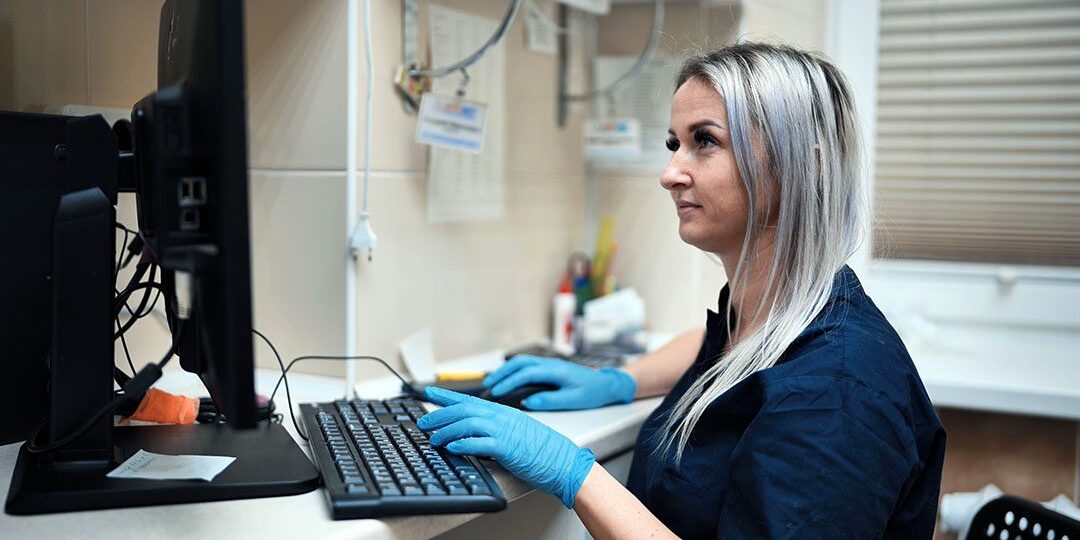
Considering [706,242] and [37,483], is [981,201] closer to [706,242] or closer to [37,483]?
[706,242]

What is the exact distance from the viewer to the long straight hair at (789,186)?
1144 mm

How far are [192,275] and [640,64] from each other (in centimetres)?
135

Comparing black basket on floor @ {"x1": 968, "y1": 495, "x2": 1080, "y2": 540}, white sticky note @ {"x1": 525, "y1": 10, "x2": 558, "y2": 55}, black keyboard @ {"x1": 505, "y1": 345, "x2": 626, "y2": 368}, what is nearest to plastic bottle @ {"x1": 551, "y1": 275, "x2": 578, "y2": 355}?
black keyboard @ {"x1": 505, "y1": 345, "x2": 626, "y2": 368}

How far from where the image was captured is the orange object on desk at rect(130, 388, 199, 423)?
46.8 inches

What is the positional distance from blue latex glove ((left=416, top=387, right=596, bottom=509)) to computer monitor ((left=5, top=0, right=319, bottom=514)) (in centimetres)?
Answer: 17

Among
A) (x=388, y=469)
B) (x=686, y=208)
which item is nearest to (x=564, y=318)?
(x=686, y=208)

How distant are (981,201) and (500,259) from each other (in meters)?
1.13

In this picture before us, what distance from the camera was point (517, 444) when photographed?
1.05m

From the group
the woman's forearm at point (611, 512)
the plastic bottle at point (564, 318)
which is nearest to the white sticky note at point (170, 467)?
the woman's forearm at point (611, 512)

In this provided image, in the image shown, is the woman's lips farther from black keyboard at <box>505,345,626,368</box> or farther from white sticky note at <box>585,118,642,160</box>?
white sticky note at <box>585,118,642,160</box>

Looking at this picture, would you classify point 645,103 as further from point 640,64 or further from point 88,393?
point 88,393

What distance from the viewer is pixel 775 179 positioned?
1171mm

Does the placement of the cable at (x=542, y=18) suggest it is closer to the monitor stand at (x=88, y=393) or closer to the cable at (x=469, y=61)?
the cable at (x=469, y=61)

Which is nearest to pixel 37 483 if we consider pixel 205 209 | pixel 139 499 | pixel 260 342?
pixel 139 499
